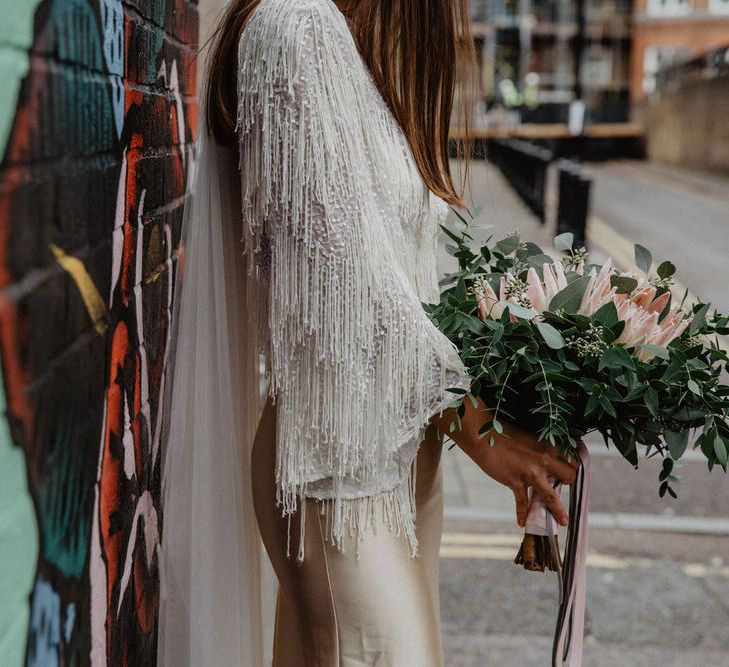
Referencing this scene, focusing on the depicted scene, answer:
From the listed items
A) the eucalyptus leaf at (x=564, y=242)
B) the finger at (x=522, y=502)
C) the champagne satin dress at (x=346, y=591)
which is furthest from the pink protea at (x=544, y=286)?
the champagne satin dress at (x=346, y=591)

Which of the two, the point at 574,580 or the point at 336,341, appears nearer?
the point at 336,341

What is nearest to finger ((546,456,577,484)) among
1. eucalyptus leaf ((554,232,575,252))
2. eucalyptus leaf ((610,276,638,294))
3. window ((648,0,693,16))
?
eucalyptus leaf ((610,276,638,294))

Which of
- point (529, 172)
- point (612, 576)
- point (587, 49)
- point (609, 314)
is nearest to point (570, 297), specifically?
point (609, 314)

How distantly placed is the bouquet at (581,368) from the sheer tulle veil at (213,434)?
38cm

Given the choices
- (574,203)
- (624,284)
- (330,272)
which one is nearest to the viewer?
(330,272)

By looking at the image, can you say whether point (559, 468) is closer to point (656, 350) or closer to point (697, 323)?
point (656, 350)

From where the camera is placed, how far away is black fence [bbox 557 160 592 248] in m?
Answer: 11.0

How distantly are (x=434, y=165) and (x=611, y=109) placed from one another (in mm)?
42082

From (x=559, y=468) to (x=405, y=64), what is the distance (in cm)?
73

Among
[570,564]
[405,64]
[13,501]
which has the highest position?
[405,64]

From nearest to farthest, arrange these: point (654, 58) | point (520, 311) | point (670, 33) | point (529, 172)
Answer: point (520, 311), point (529, 172), point (670, 33), point (654, 58)

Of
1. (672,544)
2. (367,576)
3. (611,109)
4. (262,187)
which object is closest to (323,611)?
(367,576)

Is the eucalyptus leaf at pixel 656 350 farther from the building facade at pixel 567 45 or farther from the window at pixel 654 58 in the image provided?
the window at pixel 654 58

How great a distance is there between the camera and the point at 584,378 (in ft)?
5.24
